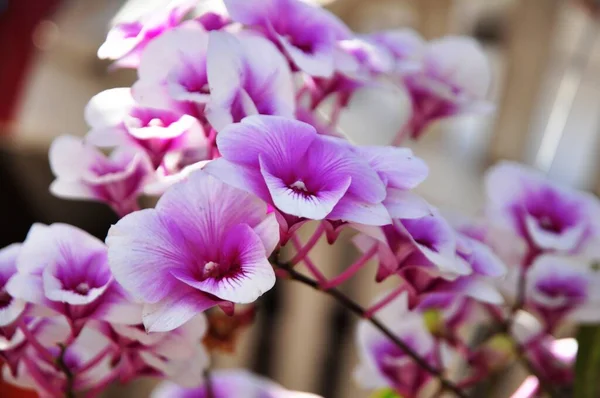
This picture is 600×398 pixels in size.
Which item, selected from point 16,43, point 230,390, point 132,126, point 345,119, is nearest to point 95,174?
point 132,126

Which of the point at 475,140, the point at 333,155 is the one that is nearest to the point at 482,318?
the point at 333,155

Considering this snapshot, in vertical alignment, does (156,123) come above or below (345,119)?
above

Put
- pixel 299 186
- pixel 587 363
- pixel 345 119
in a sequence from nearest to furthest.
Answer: pixel 299 186 → pixel 587 363 → pixel 345 119

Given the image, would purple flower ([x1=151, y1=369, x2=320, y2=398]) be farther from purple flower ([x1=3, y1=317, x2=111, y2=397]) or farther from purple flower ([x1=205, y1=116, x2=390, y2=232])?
purple flower ([x1=205, y1=116, x2=390, y2=232])

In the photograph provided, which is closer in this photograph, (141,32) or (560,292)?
(141,32)

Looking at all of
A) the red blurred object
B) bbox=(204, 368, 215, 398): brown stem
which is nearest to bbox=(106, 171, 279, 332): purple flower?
bbox=(204, 368, 215, 398): brown stem

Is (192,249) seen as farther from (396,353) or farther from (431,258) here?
(396,353)

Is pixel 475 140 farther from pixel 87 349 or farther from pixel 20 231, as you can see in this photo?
pixel 87 349

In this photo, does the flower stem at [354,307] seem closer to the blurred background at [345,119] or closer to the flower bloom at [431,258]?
the flower bloom at [431,258]
